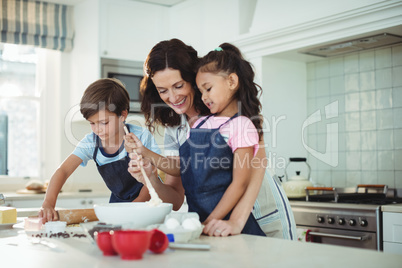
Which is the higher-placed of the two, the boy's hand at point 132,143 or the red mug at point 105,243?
the boy's hand at point 132,143

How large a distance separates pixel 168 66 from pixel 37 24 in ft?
8.67

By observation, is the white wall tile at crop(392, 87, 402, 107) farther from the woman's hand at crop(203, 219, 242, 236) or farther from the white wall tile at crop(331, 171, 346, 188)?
the woman's hand at crop(203, 219, 242, 236)

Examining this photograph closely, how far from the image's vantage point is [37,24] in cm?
392

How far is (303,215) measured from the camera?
2824 millimetres

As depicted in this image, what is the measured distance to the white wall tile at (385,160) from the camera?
299 cm

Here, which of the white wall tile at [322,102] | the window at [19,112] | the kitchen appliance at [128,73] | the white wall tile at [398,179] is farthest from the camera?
the window at [19,112]

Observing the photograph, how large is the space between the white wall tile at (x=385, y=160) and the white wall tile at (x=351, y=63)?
584 mm

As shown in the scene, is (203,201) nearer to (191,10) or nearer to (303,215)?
(303,215)

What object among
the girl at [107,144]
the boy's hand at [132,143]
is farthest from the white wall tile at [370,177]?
the boy's hand at [132,143]

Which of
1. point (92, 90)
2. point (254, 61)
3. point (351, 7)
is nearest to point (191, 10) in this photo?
point (254, 61)

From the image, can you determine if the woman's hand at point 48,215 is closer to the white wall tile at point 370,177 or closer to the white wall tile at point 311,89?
the white wall tile at point 370,177

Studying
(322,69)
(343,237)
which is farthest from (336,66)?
(343,237)

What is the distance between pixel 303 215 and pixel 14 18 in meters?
2.73

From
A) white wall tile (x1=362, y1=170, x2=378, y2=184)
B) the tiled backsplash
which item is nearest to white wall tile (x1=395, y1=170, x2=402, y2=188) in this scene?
the tiled backsplash
